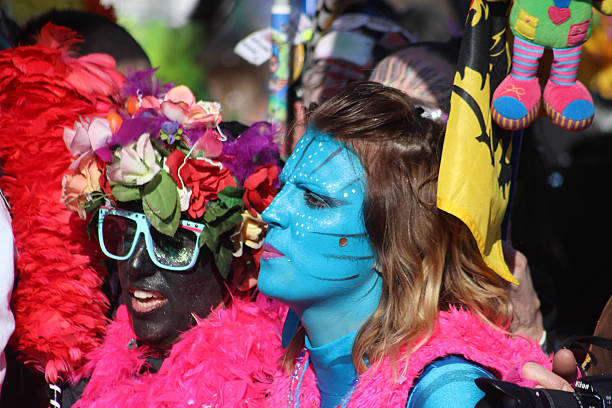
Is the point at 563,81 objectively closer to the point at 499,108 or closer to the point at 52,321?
the point at 499,108

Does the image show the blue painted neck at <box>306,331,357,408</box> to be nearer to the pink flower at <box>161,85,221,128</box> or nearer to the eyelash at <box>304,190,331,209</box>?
the eyelash at <box>304,190,331,209</box>

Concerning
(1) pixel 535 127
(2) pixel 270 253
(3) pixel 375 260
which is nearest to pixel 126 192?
(2) pixel 270 253

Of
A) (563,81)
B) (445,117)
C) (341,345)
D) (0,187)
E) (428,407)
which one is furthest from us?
(0,187)

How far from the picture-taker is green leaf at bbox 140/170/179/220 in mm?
1941

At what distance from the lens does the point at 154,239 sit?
6.65ft

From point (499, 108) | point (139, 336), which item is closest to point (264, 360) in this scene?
point (139, 336)

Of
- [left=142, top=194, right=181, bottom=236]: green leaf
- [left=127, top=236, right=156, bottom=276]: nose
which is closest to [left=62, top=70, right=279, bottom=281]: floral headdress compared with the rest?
[left=142, top=194, right=181, bottom=236]: green leaf

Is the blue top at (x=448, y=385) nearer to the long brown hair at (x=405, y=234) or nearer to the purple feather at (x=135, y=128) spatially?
the long brown hair at (x=405, y=234)

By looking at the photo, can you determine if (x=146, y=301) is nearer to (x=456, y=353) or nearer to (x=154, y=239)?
(x=154, y=239)

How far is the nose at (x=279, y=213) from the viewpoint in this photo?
164cm

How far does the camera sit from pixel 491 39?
1.62 metres

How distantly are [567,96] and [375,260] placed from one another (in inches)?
23.3

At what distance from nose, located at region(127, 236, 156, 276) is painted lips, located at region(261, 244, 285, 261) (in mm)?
512

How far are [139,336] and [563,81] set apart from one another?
4.70ft
